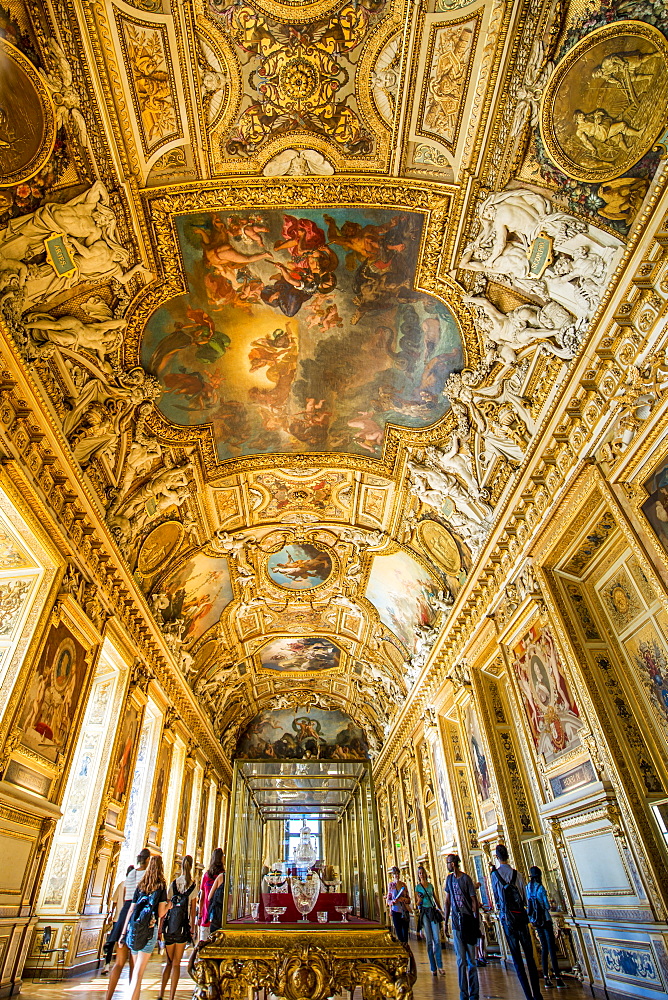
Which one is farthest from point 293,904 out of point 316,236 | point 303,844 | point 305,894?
point 316,236

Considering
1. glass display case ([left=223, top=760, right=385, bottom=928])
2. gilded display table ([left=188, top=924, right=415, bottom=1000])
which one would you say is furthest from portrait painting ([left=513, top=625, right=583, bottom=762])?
gilded display table ([left=188, top=924, right=415, bottom=1000])

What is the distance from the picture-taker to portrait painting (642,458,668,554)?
6.20 meters

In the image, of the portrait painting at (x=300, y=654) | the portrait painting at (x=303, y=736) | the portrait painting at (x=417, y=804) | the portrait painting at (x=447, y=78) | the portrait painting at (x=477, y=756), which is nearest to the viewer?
the portrait painting at (x=447, y=78)

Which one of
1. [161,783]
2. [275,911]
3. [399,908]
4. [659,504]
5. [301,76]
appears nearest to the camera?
[275,911]

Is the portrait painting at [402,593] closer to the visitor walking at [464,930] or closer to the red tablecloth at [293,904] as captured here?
the visitor walking at [464,930]

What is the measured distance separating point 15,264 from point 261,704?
881 inches

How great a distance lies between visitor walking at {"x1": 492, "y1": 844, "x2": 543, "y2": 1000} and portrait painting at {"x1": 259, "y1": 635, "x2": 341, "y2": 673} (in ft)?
48.3

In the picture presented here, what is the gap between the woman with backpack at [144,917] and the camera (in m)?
5.64

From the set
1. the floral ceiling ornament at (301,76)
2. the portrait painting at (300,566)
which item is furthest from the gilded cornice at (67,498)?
the floral ceiling ornament at (301,76)

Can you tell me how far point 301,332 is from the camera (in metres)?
10.5

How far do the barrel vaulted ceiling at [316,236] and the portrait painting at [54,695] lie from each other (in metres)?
2.62

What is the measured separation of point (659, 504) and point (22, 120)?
8.39m

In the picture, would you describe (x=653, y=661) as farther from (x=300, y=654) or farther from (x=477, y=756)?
(x=300, y=654)

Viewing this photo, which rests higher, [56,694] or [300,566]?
[300,566]
